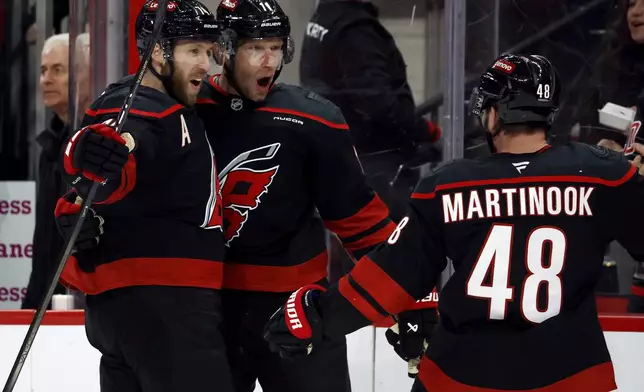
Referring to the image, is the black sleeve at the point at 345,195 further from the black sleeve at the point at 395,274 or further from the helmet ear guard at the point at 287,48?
the black sleeve at the point at 395,274

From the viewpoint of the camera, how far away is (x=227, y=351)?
275 cm

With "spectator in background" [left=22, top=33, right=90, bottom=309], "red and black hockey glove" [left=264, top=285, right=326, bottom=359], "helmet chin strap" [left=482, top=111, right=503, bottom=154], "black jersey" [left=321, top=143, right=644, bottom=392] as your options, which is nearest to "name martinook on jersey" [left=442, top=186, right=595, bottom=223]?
"black jersey" [left=321, top=143, right=644, bottom=392]

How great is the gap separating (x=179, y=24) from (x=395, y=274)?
27.9 inches

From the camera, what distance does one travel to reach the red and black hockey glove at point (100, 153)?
2297 mm

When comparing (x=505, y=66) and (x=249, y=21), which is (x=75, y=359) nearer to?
(x=249, y=21)

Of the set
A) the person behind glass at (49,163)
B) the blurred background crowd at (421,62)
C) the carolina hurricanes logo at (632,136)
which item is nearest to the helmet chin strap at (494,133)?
the blurred background crowd at (421,62)

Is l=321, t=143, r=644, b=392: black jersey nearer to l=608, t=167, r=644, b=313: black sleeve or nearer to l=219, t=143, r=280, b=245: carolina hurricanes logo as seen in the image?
l=608, t=167, r=644, b=313: black sleeve

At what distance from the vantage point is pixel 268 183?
271 centimetres

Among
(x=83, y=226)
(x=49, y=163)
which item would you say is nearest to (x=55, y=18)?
(x=49, y=163)

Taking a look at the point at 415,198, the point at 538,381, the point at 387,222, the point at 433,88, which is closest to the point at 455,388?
the point at 538,381

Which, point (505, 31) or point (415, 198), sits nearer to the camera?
point (415, 198)

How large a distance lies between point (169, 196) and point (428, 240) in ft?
1.80

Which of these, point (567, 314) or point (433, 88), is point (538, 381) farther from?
point (433, 88)

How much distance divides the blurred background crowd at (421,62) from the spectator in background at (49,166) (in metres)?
0.56
